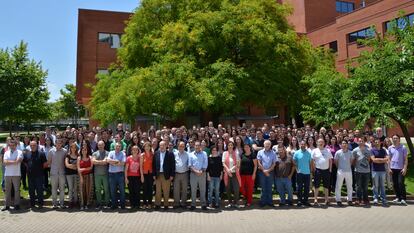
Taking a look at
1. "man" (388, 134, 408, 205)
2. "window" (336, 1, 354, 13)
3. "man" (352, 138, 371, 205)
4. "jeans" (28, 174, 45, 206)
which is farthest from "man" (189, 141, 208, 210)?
"window" (336, 1, 354, 13)

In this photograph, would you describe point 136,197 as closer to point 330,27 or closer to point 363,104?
point 363,104

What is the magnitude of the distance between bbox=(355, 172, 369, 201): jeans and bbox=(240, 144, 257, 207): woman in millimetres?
3079

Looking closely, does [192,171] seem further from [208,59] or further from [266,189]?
[208,59]

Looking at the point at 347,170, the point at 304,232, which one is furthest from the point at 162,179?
the point at 347,170

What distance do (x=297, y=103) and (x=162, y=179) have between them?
14.3m

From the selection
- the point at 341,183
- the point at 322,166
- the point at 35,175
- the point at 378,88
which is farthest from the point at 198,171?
the point at 378,88

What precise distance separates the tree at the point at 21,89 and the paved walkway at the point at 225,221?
2783cm

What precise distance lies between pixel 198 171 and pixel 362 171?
483 centimetres

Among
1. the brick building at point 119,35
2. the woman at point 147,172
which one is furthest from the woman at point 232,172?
the brick building at point 119,35

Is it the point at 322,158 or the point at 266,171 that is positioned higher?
the point at 322,158

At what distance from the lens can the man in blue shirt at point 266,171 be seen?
448 inches

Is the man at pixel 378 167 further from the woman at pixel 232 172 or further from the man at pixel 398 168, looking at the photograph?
the woman at pixel 232 172

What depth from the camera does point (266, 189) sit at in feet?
37.7

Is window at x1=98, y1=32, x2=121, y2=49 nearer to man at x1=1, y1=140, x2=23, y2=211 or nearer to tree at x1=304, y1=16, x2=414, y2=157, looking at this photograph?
tree at x1=304, y1=16, x2=414, y2=157
